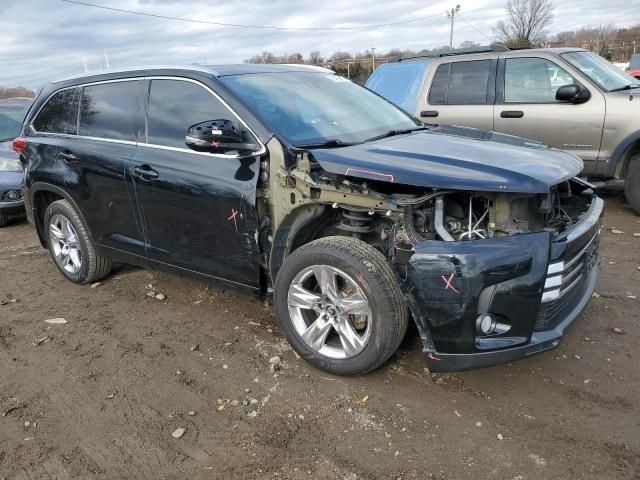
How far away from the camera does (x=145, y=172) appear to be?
12.5ft

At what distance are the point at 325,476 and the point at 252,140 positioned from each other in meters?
1.95

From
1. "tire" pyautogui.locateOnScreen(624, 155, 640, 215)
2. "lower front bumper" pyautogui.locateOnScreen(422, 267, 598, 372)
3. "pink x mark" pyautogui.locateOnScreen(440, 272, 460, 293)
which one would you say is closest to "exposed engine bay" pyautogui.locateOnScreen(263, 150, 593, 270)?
"pink x mark" pyautogui.locateOnScreen(440, 272, 460, 293)

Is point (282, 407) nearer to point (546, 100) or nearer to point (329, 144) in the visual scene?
point (329, 144)

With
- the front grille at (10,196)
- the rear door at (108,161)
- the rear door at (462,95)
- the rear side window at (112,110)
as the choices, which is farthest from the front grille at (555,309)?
the front grille at (10,196)

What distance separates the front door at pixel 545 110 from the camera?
19.9ft

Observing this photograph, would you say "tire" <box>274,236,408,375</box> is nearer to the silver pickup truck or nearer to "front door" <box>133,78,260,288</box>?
"front door" <box>133,78,260,288</box>

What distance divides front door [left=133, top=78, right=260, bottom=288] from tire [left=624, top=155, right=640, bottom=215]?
190 inches

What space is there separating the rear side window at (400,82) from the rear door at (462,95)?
0.18m

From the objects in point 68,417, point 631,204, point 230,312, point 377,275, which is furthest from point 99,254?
point 631,204

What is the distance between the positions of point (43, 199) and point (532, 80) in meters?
5.57

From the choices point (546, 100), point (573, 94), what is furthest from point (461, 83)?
point (573, 94)

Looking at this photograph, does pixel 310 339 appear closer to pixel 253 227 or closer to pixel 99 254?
pixel 253 227

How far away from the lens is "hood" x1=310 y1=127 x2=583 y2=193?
2621mm

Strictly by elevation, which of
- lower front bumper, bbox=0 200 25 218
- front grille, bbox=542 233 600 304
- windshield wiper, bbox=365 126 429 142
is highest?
windshield wiper, bbox=365 126 429 142
